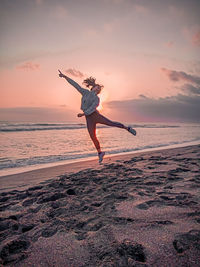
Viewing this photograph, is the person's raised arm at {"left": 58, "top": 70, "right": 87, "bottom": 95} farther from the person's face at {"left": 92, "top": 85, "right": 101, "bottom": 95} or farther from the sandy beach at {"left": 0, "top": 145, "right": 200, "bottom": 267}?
the sandy beach at {"left": 0, "top": 145, "right": 200, "bottom": 267}

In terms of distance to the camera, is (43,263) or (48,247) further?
(48,247)

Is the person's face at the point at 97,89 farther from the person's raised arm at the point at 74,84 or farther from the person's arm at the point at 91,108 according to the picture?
the person's arm at the point at 91,108

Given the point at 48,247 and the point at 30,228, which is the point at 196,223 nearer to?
the point at 48,247

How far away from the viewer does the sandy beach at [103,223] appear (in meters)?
1.76

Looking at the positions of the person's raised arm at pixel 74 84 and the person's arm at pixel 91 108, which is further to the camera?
the person's raised arm at pixel 74 84

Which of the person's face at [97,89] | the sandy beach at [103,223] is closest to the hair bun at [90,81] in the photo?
the person's face at [97,89]

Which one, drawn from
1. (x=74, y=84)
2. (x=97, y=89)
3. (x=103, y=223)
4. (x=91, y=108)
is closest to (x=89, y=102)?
(x=91, y=108)

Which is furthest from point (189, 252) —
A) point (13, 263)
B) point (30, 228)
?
point (30, 228)

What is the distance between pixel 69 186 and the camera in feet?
12.8

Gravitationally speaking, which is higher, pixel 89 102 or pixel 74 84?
pixel 74 84

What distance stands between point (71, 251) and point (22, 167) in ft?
16.9

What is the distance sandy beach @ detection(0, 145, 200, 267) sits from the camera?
1.76m

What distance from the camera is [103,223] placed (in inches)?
Answer: 93.1

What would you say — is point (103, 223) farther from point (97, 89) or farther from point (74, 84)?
point (74, 84)
